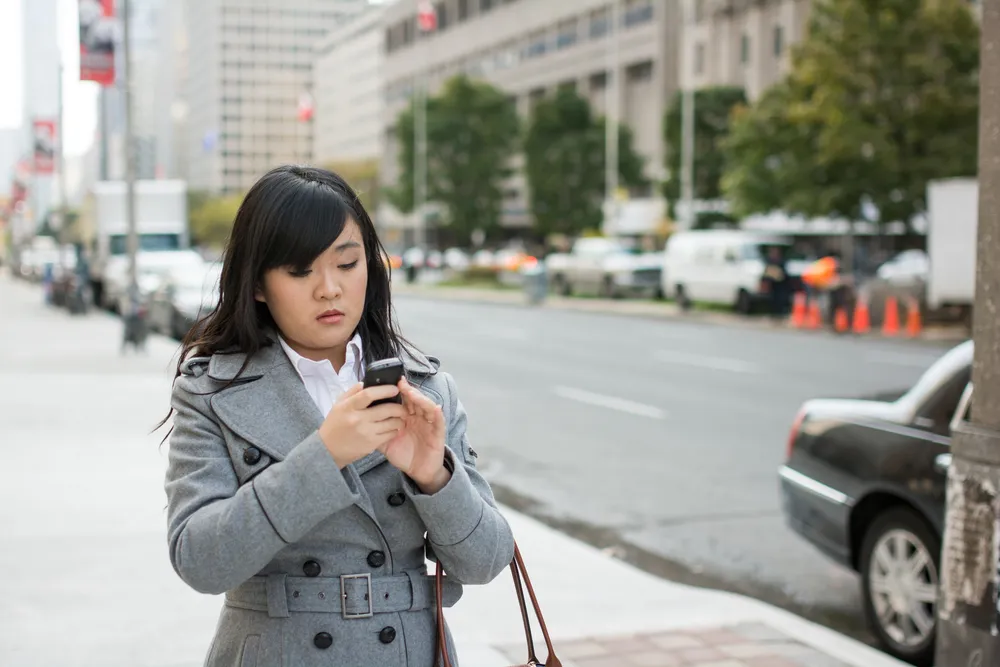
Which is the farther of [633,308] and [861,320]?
[633,308]

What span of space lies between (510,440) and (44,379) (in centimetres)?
719

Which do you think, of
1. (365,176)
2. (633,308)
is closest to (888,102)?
(633,308)

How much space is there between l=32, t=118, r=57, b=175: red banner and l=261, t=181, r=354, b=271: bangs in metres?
46.5

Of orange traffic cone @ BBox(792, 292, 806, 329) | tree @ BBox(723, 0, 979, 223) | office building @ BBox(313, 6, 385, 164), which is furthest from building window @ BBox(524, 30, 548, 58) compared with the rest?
orange traffic cone @ BBox(792, 292, 806, 329)

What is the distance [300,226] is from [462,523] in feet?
1.92

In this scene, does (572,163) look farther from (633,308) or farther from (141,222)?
(141,222)

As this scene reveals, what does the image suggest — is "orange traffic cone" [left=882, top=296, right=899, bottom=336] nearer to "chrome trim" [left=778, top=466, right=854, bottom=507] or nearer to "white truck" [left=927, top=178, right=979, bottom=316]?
"white truck" [left=927, top=178, right=979, bottom=316]

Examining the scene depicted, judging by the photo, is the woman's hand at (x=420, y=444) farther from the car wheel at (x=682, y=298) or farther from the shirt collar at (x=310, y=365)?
the car wheel at (x=682, y=298)

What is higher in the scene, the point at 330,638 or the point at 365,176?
the point at 365,176

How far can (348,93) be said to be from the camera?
145500mm

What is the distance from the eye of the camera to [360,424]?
2115 millimetres

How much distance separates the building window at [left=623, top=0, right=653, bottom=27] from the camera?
70500 millimetres

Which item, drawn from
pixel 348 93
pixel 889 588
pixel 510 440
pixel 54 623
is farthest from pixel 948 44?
pixel 348 93

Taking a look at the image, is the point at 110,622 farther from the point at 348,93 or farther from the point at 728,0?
the point at 348,93
